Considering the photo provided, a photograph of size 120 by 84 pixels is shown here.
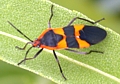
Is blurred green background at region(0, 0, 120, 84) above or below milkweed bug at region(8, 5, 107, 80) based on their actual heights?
below

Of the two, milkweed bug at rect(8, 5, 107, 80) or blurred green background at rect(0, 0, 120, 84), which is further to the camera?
blurred green background at rect(0, 0, 120, 84)

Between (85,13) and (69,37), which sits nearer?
(69,37)

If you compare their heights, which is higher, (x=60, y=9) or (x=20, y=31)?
(x=60, y=9)

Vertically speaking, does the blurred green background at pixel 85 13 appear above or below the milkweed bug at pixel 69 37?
below

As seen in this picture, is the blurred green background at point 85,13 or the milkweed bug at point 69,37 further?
the blurred green background at point 85,13

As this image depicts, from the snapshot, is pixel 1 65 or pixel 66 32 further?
pixel 1 65

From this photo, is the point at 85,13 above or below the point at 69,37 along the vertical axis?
below

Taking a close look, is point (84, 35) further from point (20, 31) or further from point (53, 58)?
point (20, 31)

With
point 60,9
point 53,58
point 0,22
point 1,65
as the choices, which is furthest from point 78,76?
point 1,65
